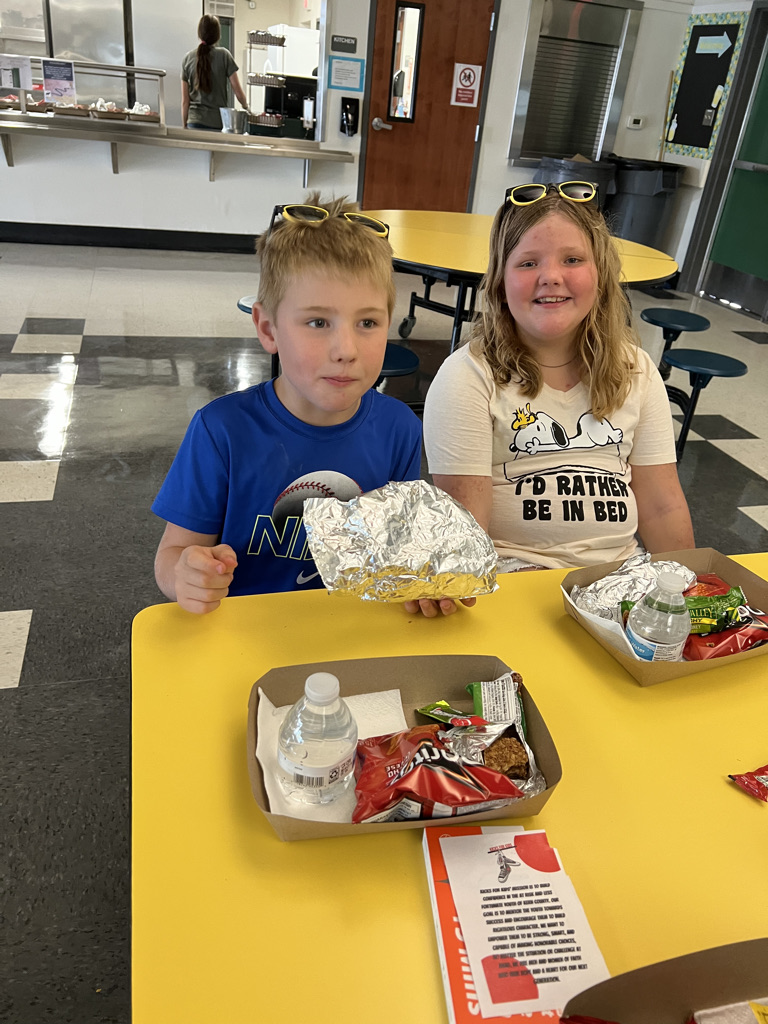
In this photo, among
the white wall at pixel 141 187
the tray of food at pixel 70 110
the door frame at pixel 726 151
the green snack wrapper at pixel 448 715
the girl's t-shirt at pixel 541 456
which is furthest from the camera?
the white wall at pixel 141 187

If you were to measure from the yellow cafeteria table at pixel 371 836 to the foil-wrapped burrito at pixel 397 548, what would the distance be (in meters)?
0.09

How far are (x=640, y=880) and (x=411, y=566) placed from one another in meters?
0.38

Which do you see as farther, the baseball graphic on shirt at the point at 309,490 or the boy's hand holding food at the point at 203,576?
the baseball graphic on shirt at the point at 309,490

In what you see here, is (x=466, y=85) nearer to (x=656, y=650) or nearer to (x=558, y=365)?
(x=558, y=365)

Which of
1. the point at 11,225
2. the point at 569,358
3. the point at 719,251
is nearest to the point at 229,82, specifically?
the point at 11,225

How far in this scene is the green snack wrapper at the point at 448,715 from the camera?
0.71 metres

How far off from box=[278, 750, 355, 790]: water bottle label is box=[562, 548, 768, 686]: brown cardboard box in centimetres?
39

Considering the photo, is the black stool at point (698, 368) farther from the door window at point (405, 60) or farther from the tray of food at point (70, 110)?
the tray of food at point (70, 110)

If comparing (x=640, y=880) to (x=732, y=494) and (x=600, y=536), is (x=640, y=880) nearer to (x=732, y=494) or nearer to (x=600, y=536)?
(x=600, y=536)

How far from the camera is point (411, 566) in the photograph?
0.84 m

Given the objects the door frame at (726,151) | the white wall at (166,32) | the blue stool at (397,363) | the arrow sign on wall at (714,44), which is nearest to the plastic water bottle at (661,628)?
the blue stool at (397,363)

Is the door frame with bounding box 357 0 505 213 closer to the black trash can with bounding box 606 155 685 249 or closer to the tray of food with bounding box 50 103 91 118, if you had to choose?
the black trash can with bounding box 606 155 685 249

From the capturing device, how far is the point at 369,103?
241 inches

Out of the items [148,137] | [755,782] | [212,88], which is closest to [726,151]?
[212,88]
